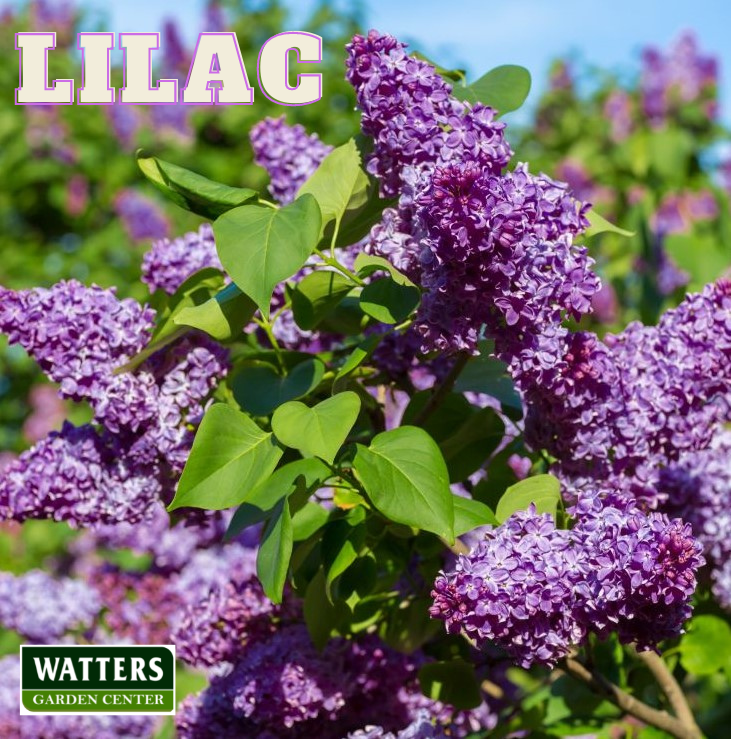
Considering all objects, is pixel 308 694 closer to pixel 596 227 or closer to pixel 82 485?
pixel 82 485

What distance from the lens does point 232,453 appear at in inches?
37.2

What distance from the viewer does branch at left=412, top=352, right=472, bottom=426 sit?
1026 mm

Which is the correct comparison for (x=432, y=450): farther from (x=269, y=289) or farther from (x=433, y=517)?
(x=269, y=289)

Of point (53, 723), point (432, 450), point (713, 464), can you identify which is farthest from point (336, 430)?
point (53, 723)

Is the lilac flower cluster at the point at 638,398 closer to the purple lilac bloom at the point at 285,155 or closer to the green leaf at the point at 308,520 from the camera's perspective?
the green leaf at the point at 308,520

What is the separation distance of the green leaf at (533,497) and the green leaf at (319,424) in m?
0.16

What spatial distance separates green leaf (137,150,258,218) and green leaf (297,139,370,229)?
83mm

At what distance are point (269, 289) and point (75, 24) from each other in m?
5.41

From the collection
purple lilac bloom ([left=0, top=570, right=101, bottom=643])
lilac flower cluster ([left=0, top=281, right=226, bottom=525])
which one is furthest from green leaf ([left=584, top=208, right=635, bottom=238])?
purple lilac bloom ([left=0, top=570, right=101, bottom=643])

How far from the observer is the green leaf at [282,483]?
0.93 m

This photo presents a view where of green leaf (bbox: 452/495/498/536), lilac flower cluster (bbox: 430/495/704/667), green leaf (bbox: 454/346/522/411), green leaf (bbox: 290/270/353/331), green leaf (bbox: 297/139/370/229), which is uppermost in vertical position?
green leaf (bbox: 297/139/370/229)

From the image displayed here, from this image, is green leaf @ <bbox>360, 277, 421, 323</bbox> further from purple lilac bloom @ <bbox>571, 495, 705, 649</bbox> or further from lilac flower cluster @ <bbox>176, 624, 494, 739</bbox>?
lilac flower cluster @ <bbox>176, 624, 494, 739</bbox>

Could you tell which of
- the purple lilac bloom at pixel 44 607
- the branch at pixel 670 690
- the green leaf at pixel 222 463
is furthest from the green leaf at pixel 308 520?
the purple lilac bloom at pixel 44 607

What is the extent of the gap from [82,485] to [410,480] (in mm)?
349
